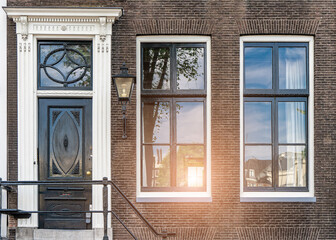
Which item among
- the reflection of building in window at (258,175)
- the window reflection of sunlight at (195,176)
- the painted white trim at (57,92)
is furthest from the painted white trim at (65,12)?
the reflection of building in window at (258,175)

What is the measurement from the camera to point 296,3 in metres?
6.72

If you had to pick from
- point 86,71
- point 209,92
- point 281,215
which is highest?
point 86,71

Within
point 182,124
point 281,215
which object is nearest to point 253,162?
point 281,215

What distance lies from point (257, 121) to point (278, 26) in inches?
75.7

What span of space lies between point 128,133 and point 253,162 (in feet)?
8.47

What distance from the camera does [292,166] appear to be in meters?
6.84

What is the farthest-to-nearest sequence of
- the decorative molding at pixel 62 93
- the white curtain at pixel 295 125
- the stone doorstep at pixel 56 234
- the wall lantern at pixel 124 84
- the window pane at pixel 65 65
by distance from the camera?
the white curtain at pixel 295 125
the window pane at pixel 65 65
the decorative molding at pixel 62 93
the stone doorstep at pixel 56 234
the wall lantern at pixel 124 84

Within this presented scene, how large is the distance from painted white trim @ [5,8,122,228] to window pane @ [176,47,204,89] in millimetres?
1424

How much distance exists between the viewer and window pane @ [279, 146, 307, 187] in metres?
6.81

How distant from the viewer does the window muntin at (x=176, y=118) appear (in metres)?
6.79

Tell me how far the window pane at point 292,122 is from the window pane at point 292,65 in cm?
49

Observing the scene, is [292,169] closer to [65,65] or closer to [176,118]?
[176,118]

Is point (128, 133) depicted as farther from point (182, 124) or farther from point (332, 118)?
point (332, 118)

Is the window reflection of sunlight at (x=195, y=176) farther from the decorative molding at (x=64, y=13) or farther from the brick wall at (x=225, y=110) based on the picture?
the decorative molding at (x=64, y=13)
